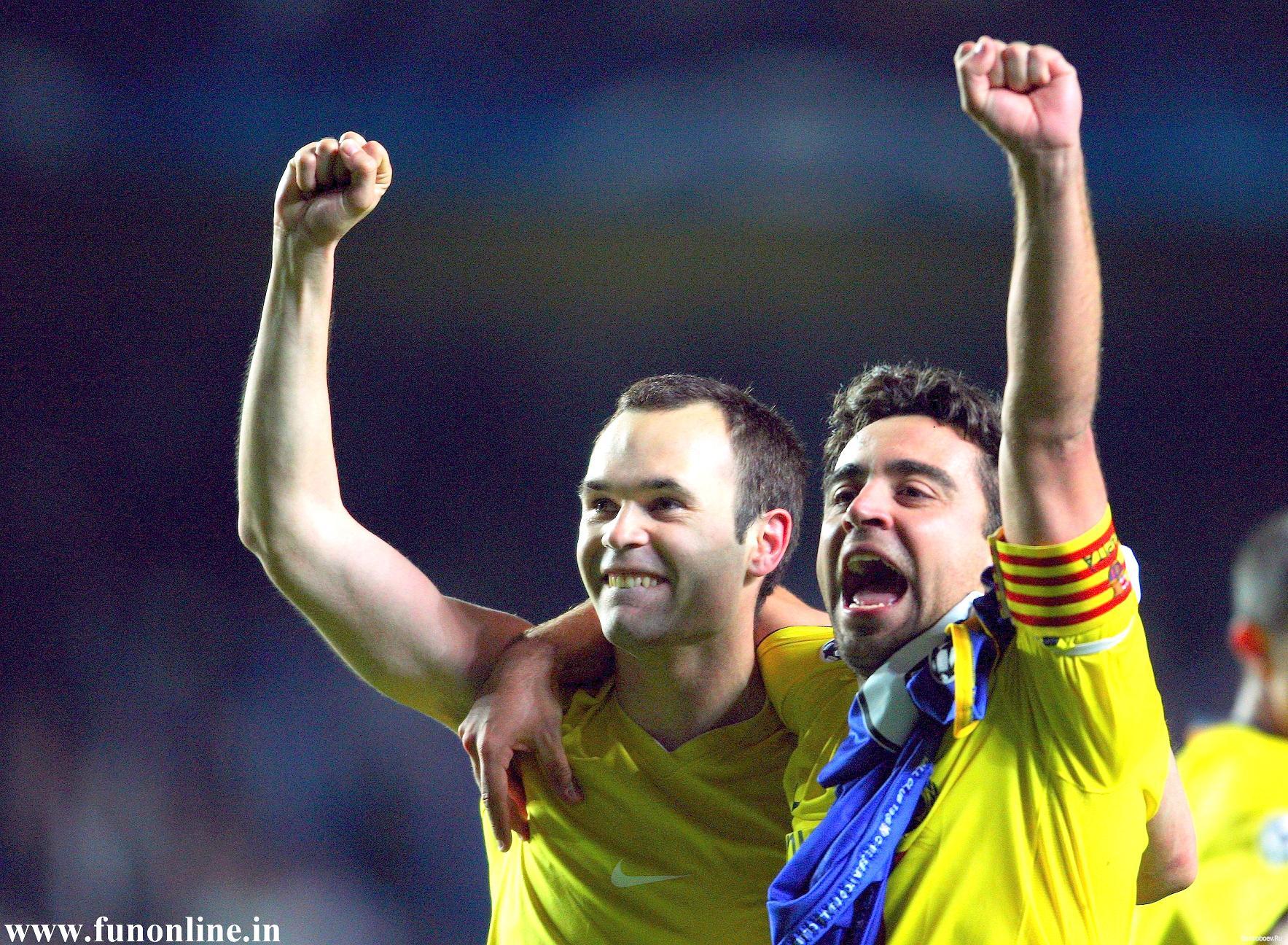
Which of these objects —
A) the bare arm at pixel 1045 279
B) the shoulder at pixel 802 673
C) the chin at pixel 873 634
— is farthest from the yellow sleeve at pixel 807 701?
the bare arm at pixel 1045 279

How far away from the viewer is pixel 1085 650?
1461 mm

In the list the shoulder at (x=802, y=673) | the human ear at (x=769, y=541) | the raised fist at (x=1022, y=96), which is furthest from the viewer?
the human ear at (x=769, y=541)

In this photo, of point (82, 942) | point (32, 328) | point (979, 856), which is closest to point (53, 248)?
point (32, 328)

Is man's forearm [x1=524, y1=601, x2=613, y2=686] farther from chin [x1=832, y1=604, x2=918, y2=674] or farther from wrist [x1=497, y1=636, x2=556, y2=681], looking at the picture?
chin [x1=832, y1=604, x2=918, y2=674]

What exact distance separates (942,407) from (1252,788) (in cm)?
96

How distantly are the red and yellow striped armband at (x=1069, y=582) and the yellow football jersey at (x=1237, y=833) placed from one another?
1.00 meters

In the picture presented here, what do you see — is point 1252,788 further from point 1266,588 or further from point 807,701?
point 807,701

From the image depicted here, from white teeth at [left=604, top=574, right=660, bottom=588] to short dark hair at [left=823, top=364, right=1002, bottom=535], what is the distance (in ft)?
1.01

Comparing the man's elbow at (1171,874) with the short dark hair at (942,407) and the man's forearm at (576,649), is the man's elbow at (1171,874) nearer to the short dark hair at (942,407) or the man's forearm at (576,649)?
the short dark hair at (942,407)

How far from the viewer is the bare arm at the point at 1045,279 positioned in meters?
1.41

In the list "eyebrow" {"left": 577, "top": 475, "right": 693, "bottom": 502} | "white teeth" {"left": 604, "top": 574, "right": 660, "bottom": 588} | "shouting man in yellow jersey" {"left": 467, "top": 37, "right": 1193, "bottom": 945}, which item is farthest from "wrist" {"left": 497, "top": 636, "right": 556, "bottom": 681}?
"shouting man in yellow jersey" {"left": 467, "top": 37, "right": 1193, "bottom": 945}

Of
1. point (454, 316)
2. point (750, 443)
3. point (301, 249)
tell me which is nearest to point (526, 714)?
point (750, 443)

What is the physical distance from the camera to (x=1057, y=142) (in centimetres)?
140

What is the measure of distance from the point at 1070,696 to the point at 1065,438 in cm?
27
